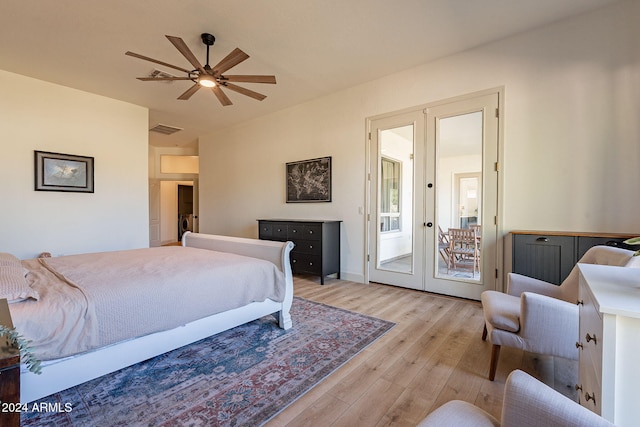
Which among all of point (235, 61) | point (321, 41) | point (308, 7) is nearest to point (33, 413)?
point (235, 61)

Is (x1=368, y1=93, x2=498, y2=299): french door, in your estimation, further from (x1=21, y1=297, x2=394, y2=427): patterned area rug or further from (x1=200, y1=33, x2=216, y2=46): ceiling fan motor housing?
(x1=200, y1=33, x2=216, y2=46): ceiling fan motor housing

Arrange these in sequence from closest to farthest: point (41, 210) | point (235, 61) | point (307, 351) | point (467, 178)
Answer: point (307, 351)
point (235, 61)
point (467, 178)
point (41, 210)

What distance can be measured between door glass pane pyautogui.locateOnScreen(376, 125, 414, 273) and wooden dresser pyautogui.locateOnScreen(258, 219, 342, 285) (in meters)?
0.70

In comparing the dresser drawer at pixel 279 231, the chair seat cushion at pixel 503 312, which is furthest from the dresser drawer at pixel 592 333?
the dresser drawer at pixel 279 231

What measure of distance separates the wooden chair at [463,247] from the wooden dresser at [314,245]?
1.65 m

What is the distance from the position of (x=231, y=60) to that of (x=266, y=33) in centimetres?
72

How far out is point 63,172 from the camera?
4328 mm

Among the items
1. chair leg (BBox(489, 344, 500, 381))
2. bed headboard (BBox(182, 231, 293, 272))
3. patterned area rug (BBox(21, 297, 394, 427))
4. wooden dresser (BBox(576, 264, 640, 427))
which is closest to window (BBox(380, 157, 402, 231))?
patterned area rug (BBox(21, 297, 394, 427))

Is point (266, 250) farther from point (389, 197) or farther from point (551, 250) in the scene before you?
point (551, 250)

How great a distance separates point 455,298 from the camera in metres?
3.59

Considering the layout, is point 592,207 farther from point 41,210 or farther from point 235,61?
point 41,210

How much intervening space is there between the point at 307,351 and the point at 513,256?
2324mm

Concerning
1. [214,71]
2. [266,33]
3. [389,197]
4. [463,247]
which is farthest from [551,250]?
[214,71]

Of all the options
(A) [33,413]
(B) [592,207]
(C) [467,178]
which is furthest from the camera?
(C) [467,178]
